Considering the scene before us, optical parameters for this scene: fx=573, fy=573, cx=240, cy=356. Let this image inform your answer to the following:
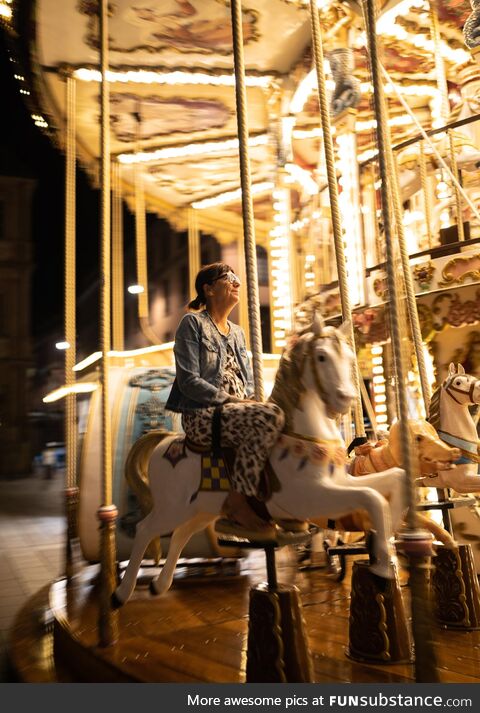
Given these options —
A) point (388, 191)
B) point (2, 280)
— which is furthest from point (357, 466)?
point (2, 280)

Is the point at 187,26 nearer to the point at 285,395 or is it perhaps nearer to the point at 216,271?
the point at 216,271

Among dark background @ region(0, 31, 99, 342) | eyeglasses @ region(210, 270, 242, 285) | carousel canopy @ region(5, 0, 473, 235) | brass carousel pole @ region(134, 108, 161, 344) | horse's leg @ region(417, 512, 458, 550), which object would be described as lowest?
horse's leg @ region(417, 512, 458, 550)

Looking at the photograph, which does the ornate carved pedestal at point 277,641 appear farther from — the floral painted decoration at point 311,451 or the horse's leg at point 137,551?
the horse's leg at point 137,551

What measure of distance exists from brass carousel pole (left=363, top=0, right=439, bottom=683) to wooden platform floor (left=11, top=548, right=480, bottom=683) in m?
0.40

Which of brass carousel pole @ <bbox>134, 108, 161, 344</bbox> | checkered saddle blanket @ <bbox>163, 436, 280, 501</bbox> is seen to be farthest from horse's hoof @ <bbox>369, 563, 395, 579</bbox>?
brass carousel pole @ <bbox>134, 108, 161, 344</bbox>

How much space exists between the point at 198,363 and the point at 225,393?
0.60 ft

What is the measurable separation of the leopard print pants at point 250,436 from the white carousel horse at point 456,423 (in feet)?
4.18

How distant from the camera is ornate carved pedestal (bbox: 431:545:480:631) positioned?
2.60 metres

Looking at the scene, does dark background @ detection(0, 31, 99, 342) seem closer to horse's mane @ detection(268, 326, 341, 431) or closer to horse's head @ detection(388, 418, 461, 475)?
horse's head @ detection(388, 418, 461, 475)

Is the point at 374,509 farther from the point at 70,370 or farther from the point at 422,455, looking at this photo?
the point at 70,370

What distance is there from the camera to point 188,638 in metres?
2.61

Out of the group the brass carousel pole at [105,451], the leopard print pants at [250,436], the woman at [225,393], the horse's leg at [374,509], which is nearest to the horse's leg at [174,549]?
the brass carousel pole at [105,451]

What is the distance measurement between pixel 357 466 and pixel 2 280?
21364 mm

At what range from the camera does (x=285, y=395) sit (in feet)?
7.17
